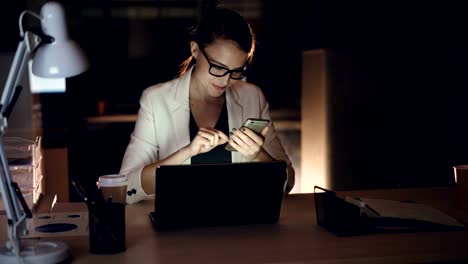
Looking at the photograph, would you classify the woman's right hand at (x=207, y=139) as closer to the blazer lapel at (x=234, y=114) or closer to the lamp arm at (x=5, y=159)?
the blazer lapel at (x=234, y=114)

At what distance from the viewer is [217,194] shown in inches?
68.0

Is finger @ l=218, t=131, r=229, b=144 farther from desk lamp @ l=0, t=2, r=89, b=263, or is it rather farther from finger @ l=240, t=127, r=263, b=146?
desk lamp @ l=0, t=2, r=89, b=263

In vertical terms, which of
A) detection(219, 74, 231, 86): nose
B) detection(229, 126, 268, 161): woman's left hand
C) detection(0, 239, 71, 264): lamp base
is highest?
detection(219, 74, 231, 86): nose

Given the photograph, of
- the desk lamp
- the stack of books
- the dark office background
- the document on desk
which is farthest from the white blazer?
the dark office background

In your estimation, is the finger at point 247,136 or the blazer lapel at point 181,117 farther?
the blazer lapel at point 181,117

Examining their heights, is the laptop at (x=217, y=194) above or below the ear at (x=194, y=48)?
below

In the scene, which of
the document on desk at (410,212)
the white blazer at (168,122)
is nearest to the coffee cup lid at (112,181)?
the document on desk at (410,212)

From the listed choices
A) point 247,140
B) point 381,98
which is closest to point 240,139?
point 247,140

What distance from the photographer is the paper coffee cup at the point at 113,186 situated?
174cm

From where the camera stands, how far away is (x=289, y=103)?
19.7 ft

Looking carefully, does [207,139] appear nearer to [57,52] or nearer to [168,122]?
[168,122]

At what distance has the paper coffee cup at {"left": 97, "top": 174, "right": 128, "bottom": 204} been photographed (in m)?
1.74

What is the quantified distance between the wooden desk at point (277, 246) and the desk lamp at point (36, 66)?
0.16 m

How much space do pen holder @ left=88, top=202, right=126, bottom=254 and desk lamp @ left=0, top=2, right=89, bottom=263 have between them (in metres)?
0.13
